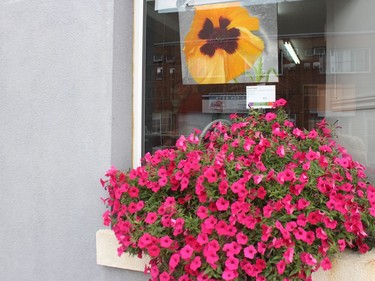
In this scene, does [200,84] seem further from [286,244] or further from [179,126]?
[286,244]

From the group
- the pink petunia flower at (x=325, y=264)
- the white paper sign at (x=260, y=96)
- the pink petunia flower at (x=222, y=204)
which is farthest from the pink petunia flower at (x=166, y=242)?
the white paper sign at (x=260, y=96)

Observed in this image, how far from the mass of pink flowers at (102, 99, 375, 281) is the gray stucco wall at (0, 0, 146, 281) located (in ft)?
2.06

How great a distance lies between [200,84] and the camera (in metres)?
2.82

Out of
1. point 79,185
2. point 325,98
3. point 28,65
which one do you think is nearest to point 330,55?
point 325,98

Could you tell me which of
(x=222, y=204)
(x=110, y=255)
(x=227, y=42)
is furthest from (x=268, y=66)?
(x=110, y=255)

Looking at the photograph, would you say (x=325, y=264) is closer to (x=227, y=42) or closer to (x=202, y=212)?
(x=202, y=212)

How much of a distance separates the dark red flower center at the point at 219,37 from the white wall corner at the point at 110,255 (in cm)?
147

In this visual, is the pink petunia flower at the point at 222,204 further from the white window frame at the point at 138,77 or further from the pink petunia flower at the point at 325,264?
the white window frame at the point at 138,77

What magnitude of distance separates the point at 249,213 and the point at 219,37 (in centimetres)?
152

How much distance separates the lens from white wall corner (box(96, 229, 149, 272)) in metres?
2.32

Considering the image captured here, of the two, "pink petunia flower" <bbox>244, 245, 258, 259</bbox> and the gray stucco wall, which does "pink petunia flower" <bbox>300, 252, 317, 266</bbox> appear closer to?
"pink petunia flower" <bbox>244, 245, 258, 259</bbox>

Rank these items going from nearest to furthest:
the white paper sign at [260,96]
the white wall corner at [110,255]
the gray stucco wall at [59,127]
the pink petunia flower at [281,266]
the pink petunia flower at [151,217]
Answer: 1. the pink petunia flower at [281,266]
2. the pink petunia flower at [151,217]
3. the white wall corner at [110,255]
4. the gray stucco wall at [59,127]
5. the white paper sign at [260,96]

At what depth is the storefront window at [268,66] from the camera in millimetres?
2555

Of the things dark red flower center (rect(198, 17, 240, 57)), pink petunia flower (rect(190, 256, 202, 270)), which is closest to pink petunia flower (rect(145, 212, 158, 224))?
pink petunia flower (rect(190, 256, 202, 270))
